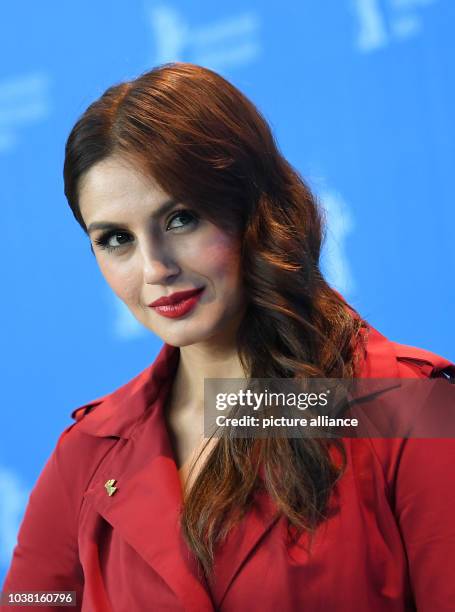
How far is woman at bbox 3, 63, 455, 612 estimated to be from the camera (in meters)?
1.20

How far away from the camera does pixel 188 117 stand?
4.03ft

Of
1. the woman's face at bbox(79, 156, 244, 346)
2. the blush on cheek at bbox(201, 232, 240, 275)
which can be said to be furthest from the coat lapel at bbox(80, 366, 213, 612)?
the blush on cheek at bbox(201, 232, 240, 275)

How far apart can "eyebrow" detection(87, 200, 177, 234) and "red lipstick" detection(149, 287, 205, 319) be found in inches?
4.1

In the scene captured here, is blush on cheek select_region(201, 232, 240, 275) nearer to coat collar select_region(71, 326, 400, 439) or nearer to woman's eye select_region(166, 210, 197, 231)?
woman's eye select_region(166, 210, 197, 231)

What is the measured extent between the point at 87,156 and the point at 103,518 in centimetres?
51

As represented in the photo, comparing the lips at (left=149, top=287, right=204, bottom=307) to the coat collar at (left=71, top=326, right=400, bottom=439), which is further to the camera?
the coat collar at (left=71, top=326, right=400, bottom=439)

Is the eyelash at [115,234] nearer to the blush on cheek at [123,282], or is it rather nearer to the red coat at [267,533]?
the blush on cheek at [123,282]

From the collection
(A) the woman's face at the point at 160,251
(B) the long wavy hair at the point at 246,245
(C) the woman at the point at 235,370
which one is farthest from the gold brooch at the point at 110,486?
(A) the woman's face at the point at 160,251

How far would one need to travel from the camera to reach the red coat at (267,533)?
119cm

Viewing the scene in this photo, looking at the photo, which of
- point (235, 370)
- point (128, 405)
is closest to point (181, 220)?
point (235, 370)

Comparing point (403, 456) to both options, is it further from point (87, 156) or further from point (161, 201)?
point (87, 156)

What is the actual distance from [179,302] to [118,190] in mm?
162

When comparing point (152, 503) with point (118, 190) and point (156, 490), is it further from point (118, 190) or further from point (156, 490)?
point (118, 190)

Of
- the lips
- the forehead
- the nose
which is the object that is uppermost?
the forehead
